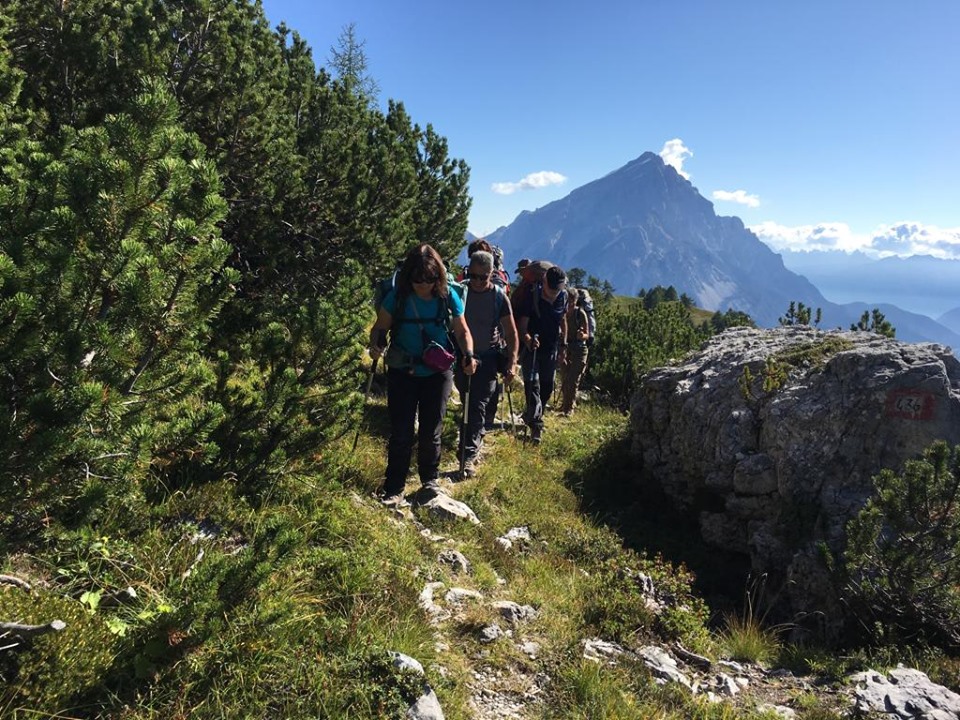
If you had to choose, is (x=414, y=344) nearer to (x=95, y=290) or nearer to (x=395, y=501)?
(x=395, y=501)

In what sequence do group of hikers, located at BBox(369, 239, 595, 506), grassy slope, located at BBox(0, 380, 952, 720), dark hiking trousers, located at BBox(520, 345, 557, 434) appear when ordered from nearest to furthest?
grassy slope, located at BBox(0, 380, 952, 720) < group of hikers, located at BBox(369, 239, 595, 506) < dark hiking trousers, located at BBox(520, 345, 557, 434)

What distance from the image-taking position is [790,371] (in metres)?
7.31

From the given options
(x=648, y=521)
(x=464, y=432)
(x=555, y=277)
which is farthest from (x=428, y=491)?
(x=555, y=277)

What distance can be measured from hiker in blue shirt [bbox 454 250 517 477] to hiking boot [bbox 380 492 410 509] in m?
1.38

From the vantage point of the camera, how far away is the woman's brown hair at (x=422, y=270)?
5.15 m

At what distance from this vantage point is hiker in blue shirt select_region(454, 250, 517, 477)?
6898 mm

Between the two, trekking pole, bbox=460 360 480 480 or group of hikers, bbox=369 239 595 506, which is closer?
group of hikers, bbox=369 239 595 506

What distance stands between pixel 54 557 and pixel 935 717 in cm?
538

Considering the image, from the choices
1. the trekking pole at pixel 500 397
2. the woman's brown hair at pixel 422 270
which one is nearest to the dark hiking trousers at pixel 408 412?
the woman's brown hair at pixel 422 270

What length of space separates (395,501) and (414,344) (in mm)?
1653

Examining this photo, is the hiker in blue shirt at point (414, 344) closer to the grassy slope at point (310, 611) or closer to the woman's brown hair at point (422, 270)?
the woman's brown hair at point (422, 270)

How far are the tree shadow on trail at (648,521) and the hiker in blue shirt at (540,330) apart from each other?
125 cm

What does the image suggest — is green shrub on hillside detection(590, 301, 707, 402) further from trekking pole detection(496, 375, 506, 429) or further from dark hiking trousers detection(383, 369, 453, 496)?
dark hiking trousers detection(383, 369, 453, 496)

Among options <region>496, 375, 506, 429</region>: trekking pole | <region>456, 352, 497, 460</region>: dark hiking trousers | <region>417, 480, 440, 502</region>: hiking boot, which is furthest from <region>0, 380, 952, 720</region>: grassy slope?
<region>496, 375, 506, 429</region>: trekking pole
